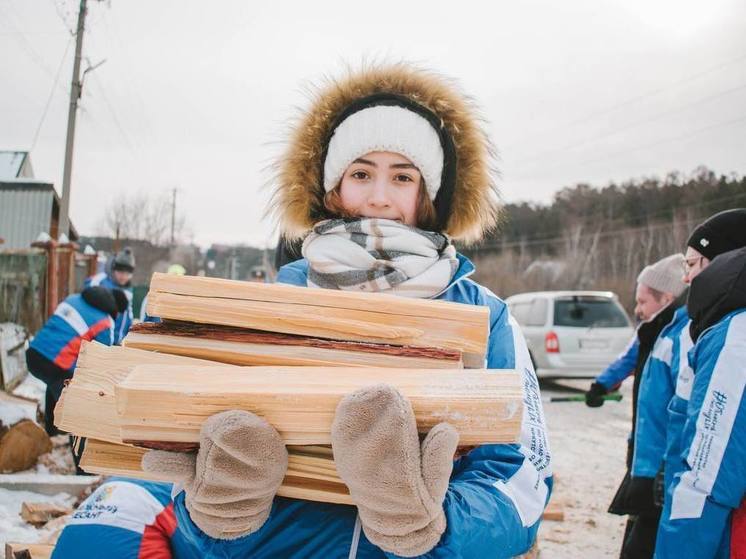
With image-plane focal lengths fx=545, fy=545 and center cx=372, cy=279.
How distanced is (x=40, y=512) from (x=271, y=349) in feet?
12.2

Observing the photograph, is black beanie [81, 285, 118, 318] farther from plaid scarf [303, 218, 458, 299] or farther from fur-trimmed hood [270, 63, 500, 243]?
plaid scarf [303, 218, 458, 299]

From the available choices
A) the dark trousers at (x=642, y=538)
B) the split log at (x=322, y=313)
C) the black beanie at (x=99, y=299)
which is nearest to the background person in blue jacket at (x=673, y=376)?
the dark trousers at (x=642, y=538)

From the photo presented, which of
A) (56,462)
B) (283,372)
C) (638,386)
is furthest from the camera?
(56,462)

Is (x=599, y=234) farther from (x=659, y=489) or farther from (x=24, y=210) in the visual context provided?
(x=659, y=489)

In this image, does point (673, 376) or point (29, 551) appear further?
point (673, 376)

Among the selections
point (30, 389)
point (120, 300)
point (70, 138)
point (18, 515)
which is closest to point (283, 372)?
point (18, 515)

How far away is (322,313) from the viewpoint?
1042mm

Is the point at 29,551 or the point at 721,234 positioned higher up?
the point at 721,234

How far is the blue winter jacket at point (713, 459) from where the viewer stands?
196 cm

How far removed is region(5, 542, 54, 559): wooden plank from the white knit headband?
246 cm

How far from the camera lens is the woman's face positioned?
1502 millimetres

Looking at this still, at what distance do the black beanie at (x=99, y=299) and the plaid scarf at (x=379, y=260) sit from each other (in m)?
3.94

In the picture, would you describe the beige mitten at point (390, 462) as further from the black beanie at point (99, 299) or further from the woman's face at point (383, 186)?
the black beanie at point (99, 299)

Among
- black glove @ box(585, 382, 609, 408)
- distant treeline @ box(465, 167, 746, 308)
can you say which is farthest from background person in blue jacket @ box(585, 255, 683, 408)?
distant treeline @ box(465, 167, 746, 308)
